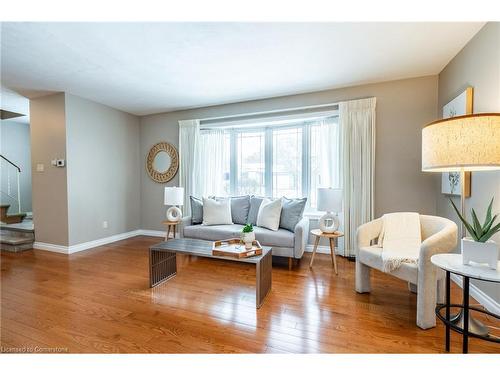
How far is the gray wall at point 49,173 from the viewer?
12.1 feet

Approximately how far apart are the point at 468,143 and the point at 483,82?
115 cm

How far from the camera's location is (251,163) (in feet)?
13.8

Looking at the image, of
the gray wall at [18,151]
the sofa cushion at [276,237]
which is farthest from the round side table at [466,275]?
the gray wall at [18,151]

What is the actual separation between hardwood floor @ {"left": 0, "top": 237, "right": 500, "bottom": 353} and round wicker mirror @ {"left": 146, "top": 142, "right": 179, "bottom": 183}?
2.07 meters

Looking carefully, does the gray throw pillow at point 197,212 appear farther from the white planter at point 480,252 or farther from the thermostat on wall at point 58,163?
the white planter at point 480,252

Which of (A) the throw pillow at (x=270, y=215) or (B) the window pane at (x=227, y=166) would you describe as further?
(B) the window pane at (x=227, y=166)

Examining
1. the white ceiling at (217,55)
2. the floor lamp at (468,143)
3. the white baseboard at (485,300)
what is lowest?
the white baseboard at (485,300)

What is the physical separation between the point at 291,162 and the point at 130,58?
2.65 m

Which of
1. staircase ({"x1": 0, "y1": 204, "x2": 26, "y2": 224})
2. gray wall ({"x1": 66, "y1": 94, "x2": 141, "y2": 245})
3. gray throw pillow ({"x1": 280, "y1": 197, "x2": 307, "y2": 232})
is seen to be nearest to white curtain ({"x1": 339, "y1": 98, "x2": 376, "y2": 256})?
gray throw pillow ({"x1": 280, "y1": 197, "x2": 307, "y2": 232})

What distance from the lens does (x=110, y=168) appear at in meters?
4.39

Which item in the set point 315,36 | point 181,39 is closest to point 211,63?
point 181,39

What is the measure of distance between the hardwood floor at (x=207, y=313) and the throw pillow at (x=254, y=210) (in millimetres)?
799

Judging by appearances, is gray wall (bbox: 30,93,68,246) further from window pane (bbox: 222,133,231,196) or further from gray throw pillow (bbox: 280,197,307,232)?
gray throw pillow (bbox: 280,197,307,232)
